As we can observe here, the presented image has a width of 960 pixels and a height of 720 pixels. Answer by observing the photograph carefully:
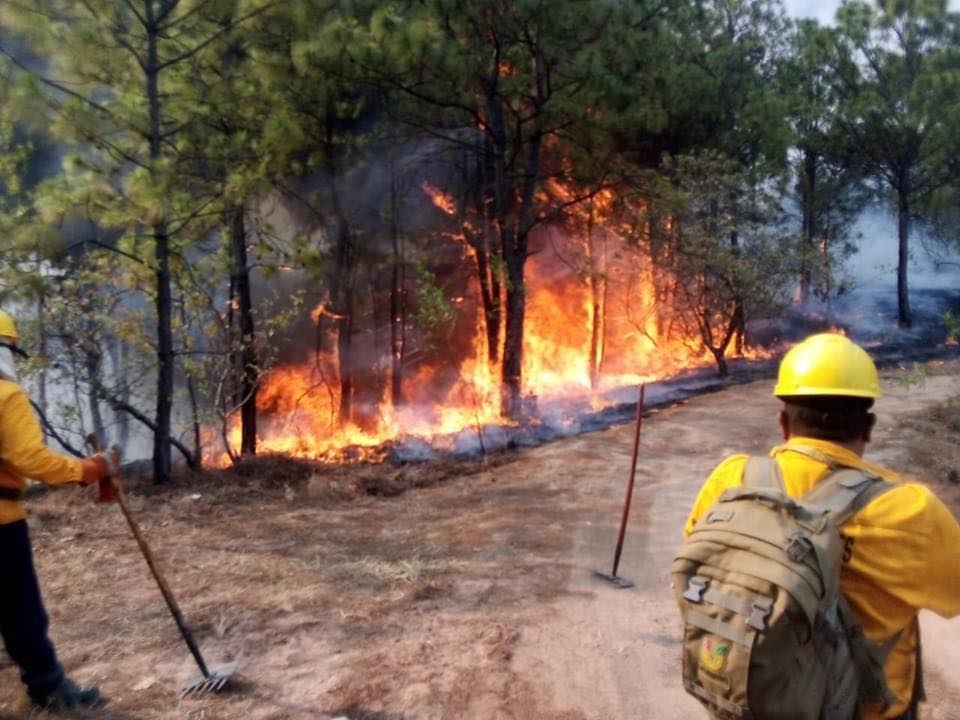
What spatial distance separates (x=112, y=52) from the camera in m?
8.55

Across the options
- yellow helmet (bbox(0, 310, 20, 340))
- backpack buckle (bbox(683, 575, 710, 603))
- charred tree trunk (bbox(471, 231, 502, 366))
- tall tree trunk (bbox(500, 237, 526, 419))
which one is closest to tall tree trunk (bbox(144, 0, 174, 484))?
yellow helmet (bbox(0, 310, 20, 340))

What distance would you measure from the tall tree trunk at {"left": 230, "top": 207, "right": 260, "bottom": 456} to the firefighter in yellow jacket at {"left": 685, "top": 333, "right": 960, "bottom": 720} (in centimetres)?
904

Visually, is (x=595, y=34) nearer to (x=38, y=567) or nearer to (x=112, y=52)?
(x=112, y=52)

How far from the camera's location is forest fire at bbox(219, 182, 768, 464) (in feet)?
53.5

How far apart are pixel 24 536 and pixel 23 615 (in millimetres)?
367

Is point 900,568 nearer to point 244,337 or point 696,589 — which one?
point 696,589

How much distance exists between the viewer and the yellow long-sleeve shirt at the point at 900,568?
1836 mm

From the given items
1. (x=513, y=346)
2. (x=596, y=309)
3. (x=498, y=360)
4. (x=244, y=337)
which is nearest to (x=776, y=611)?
(x=244, y=337)

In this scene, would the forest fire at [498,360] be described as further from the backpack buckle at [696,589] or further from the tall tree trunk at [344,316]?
the backpack buckle at [696,589]

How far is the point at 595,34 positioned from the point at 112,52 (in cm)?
727

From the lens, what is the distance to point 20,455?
343cm

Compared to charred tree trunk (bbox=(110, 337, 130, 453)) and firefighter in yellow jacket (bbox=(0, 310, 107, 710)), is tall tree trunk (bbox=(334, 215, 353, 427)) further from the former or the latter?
firefighter in yellow jacket (bbox=(0, 310, 107, 710))

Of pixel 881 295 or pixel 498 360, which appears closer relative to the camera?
pixel 498 360

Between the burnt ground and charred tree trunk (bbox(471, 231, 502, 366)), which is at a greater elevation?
charred tree trunk (bbox(471, 231, 502, 366))
